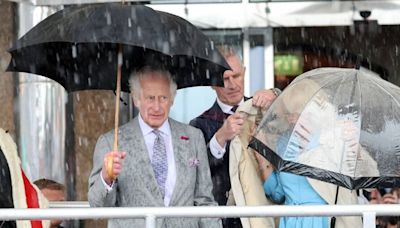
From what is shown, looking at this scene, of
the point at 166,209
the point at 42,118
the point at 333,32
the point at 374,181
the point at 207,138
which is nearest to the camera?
the point at 166,209

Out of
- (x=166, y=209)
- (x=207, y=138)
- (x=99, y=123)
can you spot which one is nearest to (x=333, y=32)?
(x=99, y=123)

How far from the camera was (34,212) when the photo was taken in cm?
500

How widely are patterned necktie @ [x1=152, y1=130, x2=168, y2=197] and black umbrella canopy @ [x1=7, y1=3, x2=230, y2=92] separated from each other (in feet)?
1.31

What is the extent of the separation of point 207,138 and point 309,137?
1.16 meters

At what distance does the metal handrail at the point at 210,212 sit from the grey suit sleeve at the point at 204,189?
1483mm

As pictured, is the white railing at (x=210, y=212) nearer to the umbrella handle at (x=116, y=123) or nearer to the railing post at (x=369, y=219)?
the railing post at (x=369, y=219)

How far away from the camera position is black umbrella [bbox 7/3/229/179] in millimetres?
6246

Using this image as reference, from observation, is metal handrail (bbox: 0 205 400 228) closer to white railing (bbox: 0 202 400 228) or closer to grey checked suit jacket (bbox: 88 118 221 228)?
white railing (bbox: 0 202 400 228)

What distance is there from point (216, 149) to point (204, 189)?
0.61 m

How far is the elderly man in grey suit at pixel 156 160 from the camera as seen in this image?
634 centimetres

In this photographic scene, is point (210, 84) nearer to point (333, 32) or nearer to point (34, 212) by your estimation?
point (34, 212)

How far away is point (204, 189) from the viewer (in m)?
6.50

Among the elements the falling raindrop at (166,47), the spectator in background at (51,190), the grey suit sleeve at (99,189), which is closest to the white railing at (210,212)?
the grey suit sleeve at (99,189)

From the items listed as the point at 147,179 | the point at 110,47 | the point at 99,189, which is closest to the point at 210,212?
the point at 99,189
